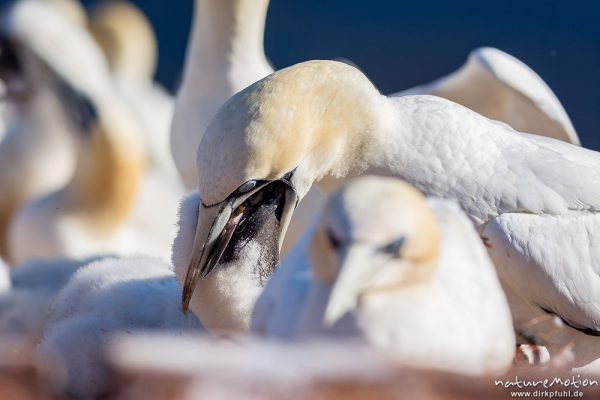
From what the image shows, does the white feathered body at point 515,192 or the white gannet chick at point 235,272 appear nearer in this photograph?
the white gannet chick at point 235,272

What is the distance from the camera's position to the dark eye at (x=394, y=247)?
153cm

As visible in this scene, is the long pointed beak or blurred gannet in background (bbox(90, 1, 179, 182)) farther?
blurred gannet in background (bbox(90, 1, 179, 182))

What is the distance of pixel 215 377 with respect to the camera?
106 centimetres

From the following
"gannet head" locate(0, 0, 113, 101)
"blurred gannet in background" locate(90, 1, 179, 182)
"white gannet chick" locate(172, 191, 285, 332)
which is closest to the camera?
"white gannet chick" locate(172, 191, 285, 332)

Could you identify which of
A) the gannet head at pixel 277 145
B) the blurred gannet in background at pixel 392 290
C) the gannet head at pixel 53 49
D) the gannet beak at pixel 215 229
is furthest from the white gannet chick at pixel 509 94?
the blurred gannet in background at pixel 392 290

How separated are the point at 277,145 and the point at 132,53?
537cm

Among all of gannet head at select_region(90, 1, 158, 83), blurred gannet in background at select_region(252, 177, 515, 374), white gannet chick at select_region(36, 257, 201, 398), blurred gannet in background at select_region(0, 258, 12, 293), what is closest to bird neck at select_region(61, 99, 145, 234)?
blurred gannet in background at select_region(0, 258, 12, 293)

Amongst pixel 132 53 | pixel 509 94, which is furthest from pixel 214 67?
pixel 132 53

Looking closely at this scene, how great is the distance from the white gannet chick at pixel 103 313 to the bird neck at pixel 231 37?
2.49ft

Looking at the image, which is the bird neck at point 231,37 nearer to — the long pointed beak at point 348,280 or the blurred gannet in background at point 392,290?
the blurred gannet in background at point 392,290

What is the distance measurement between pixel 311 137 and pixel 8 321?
92 cm

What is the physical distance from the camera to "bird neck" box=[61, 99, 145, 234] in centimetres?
416

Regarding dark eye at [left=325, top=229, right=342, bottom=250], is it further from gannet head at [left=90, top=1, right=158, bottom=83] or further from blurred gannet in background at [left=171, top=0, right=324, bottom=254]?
gannet head at [left=90, top=1, right=158, bottom=83]

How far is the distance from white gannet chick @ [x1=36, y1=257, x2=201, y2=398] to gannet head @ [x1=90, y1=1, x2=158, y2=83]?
15.1 ft
